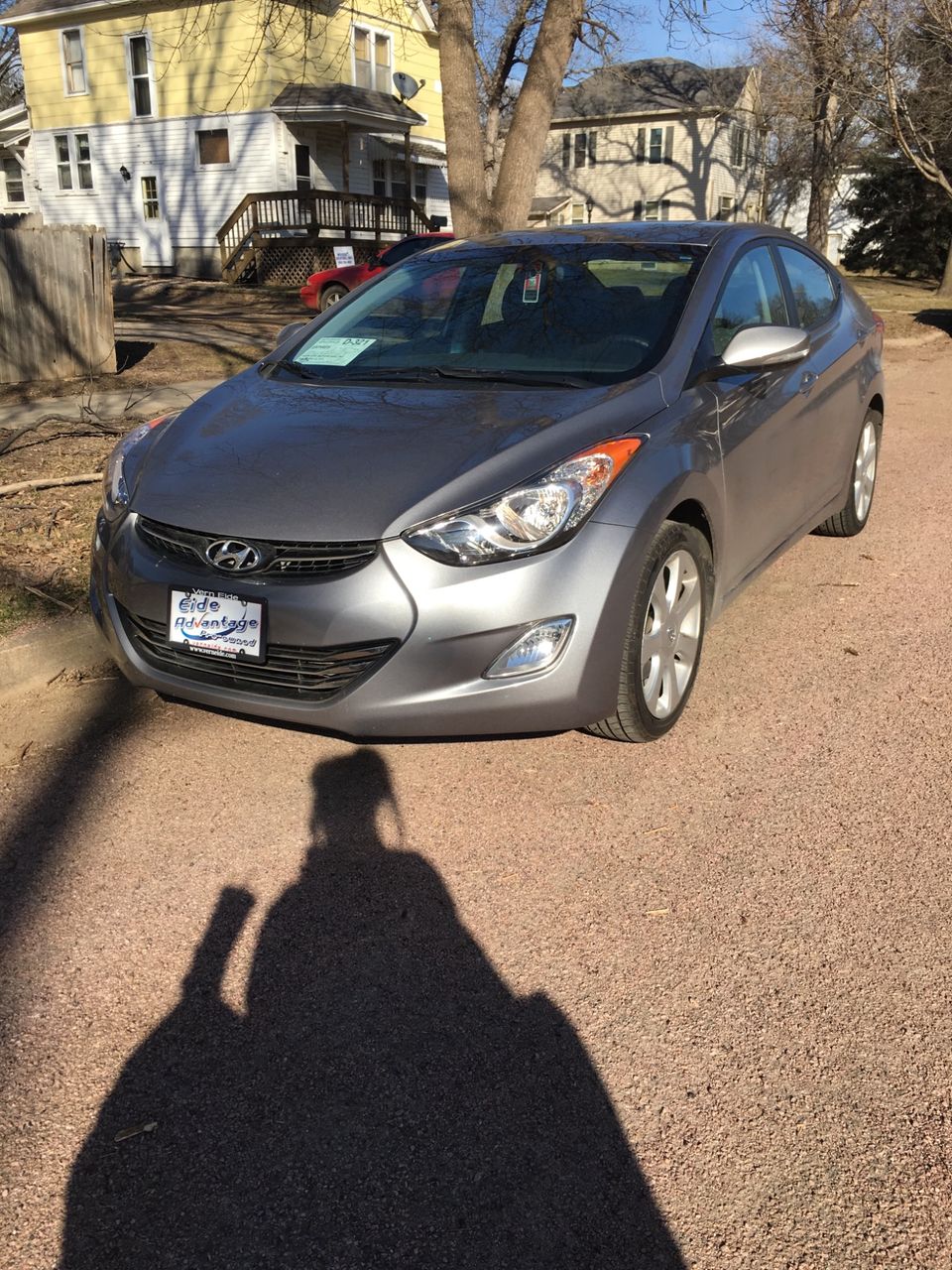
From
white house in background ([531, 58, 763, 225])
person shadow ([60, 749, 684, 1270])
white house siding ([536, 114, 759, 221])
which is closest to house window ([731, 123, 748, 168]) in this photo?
white house in background ([531, 58, 763, 225])

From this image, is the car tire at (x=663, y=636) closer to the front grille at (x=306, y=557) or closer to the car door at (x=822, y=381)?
the front grille at (x=306, y=557)

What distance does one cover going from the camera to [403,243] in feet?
57.5

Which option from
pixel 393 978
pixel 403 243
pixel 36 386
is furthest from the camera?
pixel 403 243

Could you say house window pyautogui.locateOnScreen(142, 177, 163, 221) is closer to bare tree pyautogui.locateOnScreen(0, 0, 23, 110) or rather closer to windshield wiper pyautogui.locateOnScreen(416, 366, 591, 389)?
bare tree pyautogui.locateOnScreen(0, 0, 23, 110)

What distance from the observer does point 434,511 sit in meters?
3.29

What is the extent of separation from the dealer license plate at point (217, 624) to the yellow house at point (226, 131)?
24793 mm

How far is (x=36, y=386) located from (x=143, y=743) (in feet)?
23.9

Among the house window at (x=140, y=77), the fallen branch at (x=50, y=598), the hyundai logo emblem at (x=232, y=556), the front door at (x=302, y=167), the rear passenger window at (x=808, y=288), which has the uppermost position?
the house window at (x=140, y=77)

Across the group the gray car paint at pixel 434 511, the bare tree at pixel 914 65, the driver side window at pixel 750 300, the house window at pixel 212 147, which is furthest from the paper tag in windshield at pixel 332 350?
the house window at pixel 212 147

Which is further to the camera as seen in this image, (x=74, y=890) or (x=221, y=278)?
(x=221, y=278)

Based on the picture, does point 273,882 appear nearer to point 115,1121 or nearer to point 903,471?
point 115,1121

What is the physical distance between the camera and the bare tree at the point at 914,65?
1950 centimetres

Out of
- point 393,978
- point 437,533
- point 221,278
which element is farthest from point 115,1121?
point 221,278

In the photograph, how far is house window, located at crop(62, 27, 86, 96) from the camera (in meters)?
29.9
